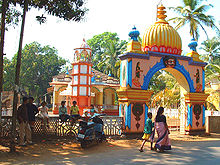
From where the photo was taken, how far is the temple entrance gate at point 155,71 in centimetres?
1080

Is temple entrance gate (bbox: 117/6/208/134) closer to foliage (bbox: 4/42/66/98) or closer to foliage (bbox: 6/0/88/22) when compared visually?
foliage (bbox: 6/0/88/22)

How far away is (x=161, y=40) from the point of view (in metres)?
11.6

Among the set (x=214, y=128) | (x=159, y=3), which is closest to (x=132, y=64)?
(x=159, y=3)

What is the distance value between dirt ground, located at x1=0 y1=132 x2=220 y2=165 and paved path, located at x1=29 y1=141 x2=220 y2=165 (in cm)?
26

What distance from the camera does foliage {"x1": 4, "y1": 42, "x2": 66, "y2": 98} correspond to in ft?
131

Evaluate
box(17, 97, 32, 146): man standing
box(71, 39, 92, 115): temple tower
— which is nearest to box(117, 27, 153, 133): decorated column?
box(17, 97, 32, 146): man standing

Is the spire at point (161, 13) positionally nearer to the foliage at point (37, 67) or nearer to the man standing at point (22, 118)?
the man standing at point (22, 118)

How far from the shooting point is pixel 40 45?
141 ft

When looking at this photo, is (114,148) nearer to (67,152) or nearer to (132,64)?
(67,152)

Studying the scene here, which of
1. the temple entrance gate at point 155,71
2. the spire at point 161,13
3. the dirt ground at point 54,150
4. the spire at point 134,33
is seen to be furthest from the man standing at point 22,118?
the spire at point 161,13

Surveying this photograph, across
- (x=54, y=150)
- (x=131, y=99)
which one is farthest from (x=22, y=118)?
(x=131, y=99)

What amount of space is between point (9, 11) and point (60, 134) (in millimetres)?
5592

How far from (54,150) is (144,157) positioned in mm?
3044

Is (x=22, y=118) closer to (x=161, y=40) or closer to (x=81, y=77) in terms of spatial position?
(x=161, y=40)
